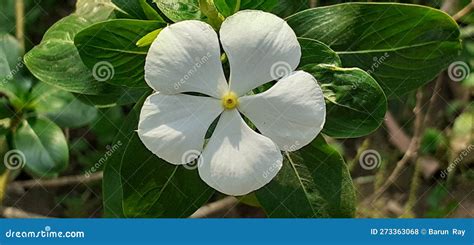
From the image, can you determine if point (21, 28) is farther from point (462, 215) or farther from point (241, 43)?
point (462, 215)

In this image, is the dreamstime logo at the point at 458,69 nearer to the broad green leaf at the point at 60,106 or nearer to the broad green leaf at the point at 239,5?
the broad green leaf at the point at 239,5

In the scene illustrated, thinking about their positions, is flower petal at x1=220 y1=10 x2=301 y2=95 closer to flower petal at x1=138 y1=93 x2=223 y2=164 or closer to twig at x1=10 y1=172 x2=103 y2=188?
flower petal at x1=138 y1=93 x2=223 y2=164

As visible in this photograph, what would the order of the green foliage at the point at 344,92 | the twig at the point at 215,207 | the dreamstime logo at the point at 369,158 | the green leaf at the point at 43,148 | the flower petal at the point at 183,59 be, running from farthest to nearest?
the twig at the point at 215,207 < the dreamstime logo at the point at 369,158 < the green leaf at the point at 43,148 < the green foliage at the point at 344,92 < the flower petal at the point at 183,59

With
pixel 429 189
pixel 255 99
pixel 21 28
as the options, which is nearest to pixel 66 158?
pixel 21 28

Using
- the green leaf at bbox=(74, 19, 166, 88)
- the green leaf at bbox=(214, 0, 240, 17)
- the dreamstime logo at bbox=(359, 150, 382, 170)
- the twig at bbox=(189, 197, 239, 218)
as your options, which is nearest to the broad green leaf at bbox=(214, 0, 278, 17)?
the green leaf at bbox=(214, 0, 240, 17)
